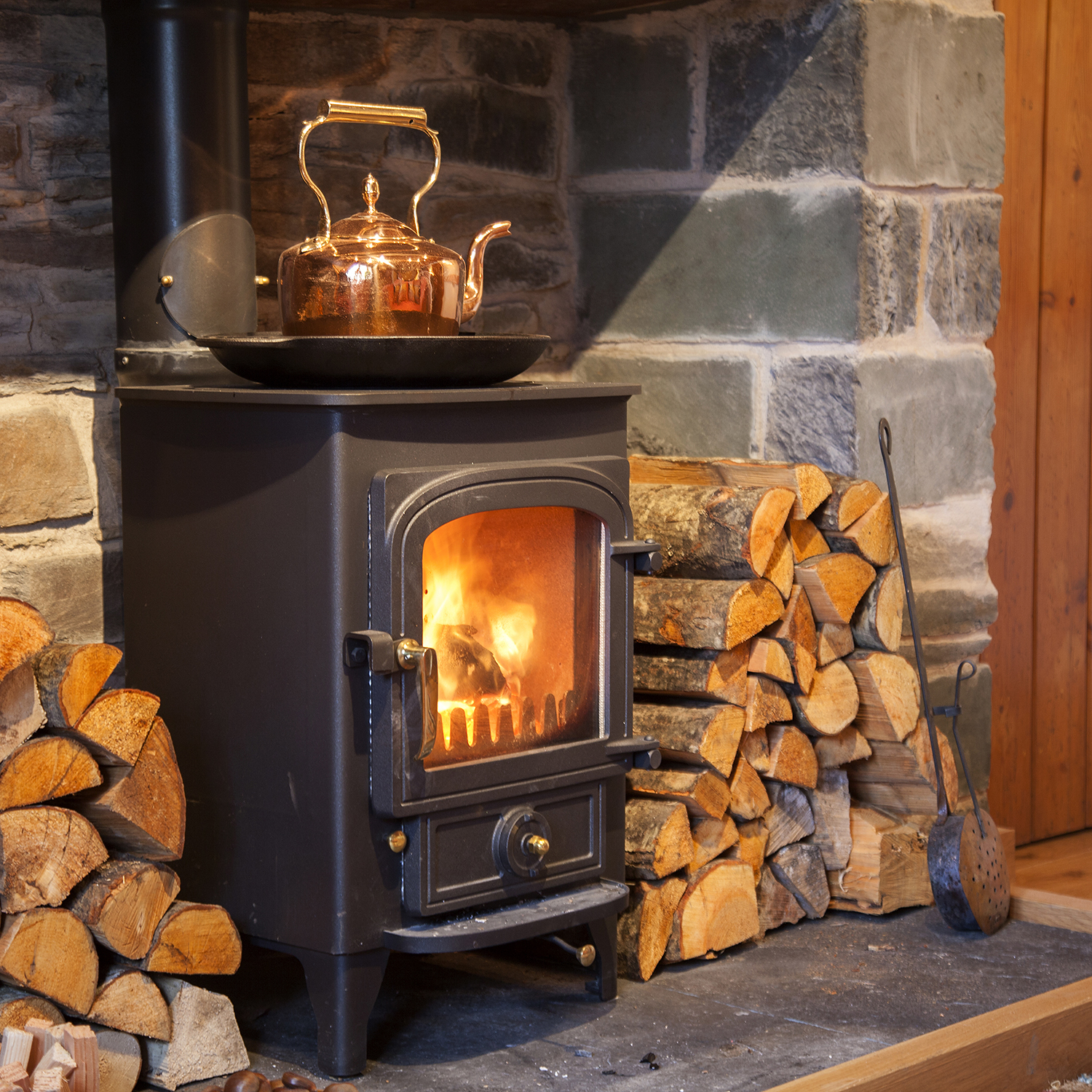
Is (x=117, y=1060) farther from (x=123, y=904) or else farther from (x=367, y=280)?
(x=367, y=280)

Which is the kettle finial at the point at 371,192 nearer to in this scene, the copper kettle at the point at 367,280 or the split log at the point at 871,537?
the copper kettle at the point at 367,280

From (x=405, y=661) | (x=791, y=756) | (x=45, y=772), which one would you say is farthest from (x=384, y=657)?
(x=791, y=756)

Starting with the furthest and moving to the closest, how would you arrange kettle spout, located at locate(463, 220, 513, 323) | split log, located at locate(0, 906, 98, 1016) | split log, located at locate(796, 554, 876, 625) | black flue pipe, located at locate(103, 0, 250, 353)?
split log, located at locate(796, 554, 876, 625) → kettle spout, located at locate(463, 220, 513, 323) → black flue pipe, located at locate(103, 0, 250, 353) → split log, located at locate(0, 906, 98, 1016)

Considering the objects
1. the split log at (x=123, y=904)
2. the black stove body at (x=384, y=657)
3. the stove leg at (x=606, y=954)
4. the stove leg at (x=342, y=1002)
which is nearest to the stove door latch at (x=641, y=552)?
the black stove body at (x=384, y=657)

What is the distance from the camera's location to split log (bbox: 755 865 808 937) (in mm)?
2592

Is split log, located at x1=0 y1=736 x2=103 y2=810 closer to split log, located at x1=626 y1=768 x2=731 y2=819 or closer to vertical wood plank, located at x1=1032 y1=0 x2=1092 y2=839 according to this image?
split log, located at x1=626 y1=768 x2=731 y2=819

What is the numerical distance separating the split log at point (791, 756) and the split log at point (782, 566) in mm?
224

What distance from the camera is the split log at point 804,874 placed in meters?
2.62

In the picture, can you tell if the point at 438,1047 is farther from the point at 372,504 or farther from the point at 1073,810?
the point at 1073,810

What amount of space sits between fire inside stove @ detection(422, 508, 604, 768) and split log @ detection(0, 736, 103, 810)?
427 mm

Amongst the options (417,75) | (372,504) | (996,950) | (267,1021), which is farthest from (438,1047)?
(417,75)

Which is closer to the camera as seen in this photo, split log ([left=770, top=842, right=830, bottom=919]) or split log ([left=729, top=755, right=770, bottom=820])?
split log ([left=729, top=755, right=770, bottom=820])

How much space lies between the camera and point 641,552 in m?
2.23

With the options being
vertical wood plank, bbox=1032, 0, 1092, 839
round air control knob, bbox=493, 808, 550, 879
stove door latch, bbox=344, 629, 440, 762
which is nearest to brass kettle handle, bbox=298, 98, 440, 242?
stove door latch, bbox=344, 629, 440, 762
